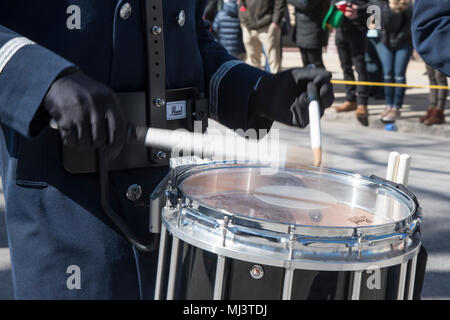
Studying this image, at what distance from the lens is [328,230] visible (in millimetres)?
1390

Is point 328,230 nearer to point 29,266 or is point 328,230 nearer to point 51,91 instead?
point 51,91

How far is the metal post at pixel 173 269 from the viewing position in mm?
1482

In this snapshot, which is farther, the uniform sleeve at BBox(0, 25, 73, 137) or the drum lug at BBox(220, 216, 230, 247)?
the drum lug at BBox(220, 216, 230, 247)

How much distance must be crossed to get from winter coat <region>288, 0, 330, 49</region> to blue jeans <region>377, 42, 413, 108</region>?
89cm

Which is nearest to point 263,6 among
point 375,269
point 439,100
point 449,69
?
point 439,100

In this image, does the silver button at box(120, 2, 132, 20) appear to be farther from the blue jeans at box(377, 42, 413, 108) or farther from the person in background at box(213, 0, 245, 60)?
the person in background at box(213, 0, 245, 60)

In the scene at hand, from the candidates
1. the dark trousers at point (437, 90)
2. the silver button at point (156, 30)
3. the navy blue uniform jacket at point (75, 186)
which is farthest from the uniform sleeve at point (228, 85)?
the dark trousers at point (437, 90)

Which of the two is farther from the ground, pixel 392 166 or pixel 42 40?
pixel 42 40

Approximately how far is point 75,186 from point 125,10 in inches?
17.0

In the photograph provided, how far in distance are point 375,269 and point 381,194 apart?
376mm

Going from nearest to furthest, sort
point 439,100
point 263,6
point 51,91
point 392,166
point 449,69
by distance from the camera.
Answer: point 51,91 → point 392,166 → point 449,69 → point 439,100 → point 263,6

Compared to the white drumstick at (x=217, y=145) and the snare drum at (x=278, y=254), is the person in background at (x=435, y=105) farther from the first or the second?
the white drumstick at (x=217, y=145)

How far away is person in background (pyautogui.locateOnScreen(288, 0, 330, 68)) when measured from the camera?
27.4ft

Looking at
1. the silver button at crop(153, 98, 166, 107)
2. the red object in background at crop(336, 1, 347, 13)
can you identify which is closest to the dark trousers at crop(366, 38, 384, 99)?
the red object in background at crop(336, 1, 347, 13)
